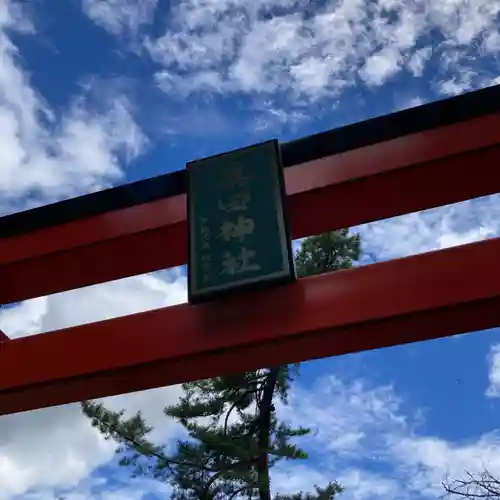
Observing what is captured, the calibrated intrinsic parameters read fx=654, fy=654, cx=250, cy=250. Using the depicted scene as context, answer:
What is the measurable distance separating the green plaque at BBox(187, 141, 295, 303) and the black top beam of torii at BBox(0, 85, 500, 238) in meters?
0.16

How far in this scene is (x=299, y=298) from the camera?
276cm

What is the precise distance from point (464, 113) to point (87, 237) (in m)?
1.98

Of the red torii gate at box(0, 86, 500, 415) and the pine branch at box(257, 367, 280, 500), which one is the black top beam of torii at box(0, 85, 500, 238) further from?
the pine branch at box(257, 367, 280, 500)

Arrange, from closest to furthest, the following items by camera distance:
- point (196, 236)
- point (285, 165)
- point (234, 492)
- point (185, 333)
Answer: point (185, 333)
point (196, 236)
point (285, 165)
point (234, 492)

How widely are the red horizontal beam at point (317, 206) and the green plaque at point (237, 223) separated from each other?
15cm

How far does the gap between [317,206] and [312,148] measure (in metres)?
0.30

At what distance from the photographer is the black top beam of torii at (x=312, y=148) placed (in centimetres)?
314

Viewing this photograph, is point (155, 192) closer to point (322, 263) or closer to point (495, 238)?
point (495, 238)

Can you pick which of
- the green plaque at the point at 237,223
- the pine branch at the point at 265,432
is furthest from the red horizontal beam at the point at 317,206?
the pine branch at the point at 265,432

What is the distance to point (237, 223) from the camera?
302 centimetres

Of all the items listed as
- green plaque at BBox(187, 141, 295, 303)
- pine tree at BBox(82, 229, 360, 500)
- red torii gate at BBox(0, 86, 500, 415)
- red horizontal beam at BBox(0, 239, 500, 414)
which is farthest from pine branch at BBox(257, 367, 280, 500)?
green plaque at BBox(187, 141, 295, 303)

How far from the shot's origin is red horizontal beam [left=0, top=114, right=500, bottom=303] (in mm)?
3066

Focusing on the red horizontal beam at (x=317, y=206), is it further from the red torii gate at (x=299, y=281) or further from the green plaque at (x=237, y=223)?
Answer: the green plaque at (x=237, y=223)

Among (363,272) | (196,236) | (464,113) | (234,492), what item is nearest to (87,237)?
(196,236)
